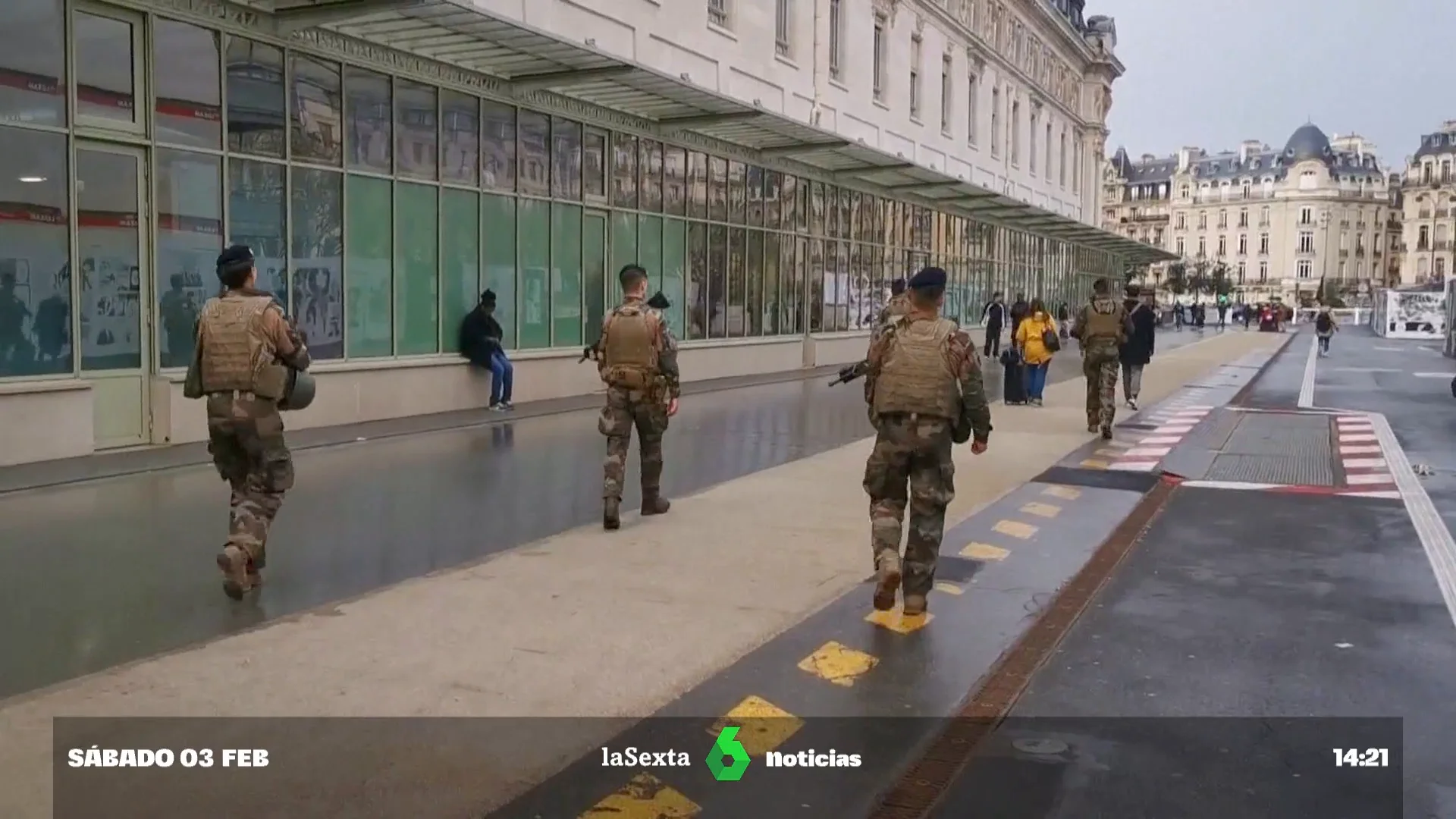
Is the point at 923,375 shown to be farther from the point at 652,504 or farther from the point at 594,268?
the point at 594,268

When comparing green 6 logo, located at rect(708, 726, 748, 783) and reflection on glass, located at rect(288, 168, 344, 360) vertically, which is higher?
reflection on glass, located at rect(288, 168, 344, 360)

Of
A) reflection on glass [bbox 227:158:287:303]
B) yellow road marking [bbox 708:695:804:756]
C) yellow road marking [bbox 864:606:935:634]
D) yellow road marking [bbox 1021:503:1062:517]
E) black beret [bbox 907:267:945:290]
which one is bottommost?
yellow road marking [bbox 708:695:804:756]

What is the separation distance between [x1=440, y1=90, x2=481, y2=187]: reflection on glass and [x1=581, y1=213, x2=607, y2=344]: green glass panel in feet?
9.71

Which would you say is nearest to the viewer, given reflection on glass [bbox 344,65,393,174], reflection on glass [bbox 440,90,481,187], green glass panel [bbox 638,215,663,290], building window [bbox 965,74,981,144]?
reflection on glass [bbox 344,65,393,174]

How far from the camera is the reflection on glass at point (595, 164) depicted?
20.4 metres

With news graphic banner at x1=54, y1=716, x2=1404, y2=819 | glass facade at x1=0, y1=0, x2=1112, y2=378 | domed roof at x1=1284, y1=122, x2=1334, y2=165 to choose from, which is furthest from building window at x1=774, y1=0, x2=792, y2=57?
domed roof at x1=1284, y1=122, x2=1334, y2=165

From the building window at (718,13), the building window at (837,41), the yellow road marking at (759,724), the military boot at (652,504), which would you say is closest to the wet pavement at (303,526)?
the military boot at (652,504)

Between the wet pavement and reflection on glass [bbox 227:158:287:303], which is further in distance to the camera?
reflection on glass [bbox 227:158:287:303]

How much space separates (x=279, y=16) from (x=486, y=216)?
471cm

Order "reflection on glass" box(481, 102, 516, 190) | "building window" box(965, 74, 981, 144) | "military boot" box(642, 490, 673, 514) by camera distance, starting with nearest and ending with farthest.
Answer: "military boot" box(642, 490, 673, 514) → "reflection on glass" box(481, 102, 516, 190) → "building window" box(965, 74, 981, 144)

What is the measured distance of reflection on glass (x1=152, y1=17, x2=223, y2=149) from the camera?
13.1m

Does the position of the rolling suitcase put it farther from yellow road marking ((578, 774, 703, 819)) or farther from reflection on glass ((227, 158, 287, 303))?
yellow road marking ((578, 774, 703, 819))

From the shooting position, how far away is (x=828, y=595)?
725 cm

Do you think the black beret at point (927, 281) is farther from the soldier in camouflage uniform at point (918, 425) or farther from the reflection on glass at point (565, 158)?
the reflection on glass at point (565, 158)
